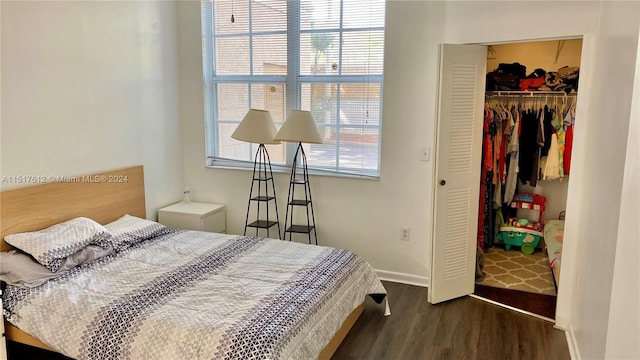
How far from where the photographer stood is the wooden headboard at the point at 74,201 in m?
2.84

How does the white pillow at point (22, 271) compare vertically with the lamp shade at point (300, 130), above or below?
below

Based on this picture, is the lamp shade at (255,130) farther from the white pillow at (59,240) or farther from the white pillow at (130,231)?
the white pillow at (59,240)

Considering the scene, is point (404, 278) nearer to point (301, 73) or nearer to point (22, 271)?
point (301, 73)

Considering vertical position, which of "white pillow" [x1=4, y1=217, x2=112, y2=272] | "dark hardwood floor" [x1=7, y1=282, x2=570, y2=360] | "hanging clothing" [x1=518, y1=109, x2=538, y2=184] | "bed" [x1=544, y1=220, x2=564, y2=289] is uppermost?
"hanging clothing" [x1=518, y1=109, x2=538, y2=184]

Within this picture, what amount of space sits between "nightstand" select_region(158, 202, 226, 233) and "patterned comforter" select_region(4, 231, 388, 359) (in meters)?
0.83

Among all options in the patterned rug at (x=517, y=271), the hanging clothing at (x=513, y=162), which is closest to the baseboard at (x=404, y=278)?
the patterned rug at (x=517, y=271)

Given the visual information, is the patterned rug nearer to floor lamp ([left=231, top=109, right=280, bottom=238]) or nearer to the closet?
the closet

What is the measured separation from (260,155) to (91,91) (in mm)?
1485

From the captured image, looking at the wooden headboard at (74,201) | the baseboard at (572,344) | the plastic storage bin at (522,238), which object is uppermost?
the wooden headboard at (74,201)

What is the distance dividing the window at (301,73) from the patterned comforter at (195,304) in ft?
4.03

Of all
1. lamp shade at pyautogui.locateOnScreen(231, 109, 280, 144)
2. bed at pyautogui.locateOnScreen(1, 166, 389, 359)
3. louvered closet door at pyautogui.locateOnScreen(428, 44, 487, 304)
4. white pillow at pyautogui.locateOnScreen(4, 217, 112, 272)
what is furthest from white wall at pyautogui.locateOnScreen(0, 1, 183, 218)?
louvered closet door at pyautogui.locateOnScreen(428, 44, 487, 304)

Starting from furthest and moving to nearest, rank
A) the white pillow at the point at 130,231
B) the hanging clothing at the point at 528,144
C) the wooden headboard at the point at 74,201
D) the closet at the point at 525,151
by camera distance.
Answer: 1. the hanging clothing at the point at 528,144
2. the closet at the point at 525,151
3. the white pillow at the point at 130,231
4. the wooden headboard at the point at 74,201

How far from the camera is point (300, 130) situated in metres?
3.53

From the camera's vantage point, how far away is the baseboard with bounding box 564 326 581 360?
2720 millimetres
